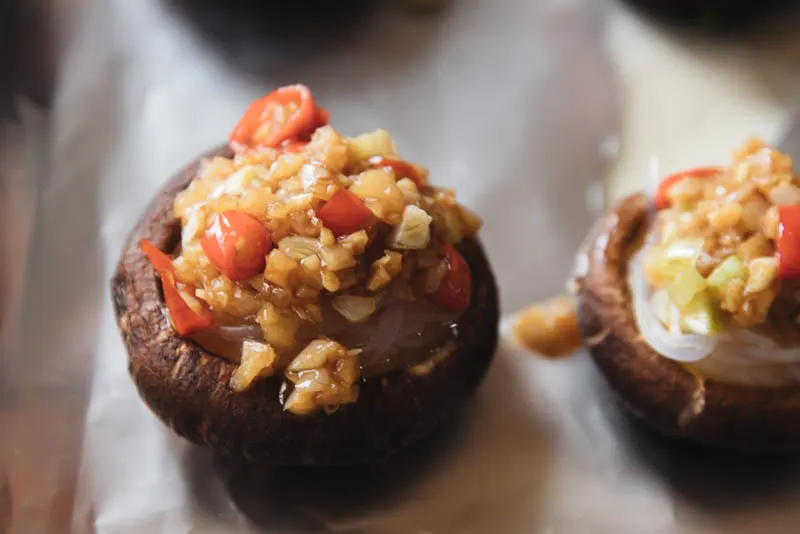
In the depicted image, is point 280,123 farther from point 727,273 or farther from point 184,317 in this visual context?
point 727,273

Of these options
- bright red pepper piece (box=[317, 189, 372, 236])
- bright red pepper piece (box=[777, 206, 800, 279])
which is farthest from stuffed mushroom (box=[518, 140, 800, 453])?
bright red pepper piece (box=[317, 189, 372, 236])

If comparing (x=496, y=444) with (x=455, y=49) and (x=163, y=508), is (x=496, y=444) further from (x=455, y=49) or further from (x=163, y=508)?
(x=455, y=49)

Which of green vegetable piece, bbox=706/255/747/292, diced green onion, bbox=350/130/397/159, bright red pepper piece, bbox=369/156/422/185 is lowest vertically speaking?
bright red pepper piece, bbox=369/156/422/185

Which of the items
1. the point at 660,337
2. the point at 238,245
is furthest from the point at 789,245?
the point at 238,245

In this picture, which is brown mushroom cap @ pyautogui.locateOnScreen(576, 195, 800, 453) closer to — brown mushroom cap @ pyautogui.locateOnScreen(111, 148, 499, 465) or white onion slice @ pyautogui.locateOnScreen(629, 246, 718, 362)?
white onion slice @ pyautogui.locateOnScreen(629, 246, 718, 362)

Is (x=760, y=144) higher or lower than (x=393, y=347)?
higher

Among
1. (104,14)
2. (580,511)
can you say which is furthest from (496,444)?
(104,14)

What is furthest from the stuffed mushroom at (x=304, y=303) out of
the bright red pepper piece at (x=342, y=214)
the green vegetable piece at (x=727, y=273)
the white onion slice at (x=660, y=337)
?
the green vegetable piece at (x=727, y=273)
